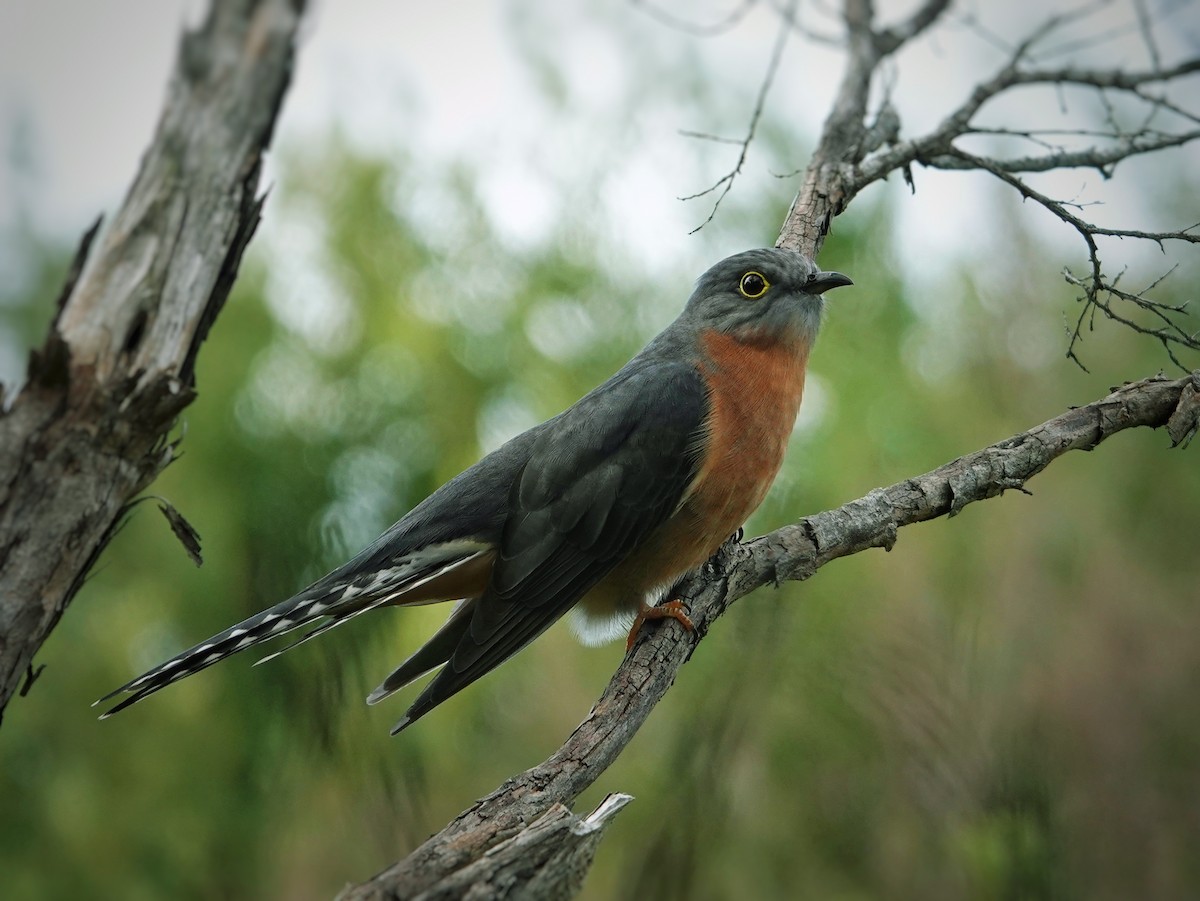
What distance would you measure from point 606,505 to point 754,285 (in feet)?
3.52

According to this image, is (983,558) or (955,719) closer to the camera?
(955,719)

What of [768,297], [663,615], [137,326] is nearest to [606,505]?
[663,615]

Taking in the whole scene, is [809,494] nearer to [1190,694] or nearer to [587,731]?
[1190,694]

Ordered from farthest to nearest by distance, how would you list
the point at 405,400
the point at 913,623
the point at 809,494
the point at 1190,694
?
the point at 405,400 → the point at 1190,694 → the point at 809,494 → the point at 913,623

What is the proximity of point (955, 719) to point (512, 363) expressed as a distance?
5388 mm

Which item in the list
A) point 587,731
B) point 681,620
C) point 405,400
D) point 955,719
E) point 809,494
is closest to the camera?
point 587,731

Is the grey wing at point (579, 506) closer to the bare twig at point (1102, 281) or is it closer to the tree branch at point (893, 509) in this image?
the tree branch at point (893, 509)

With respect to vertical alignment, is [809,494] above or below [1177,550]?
above

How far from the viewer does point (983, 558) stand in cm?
844

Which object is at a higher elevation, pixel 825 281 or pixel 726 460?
pixel 825 281

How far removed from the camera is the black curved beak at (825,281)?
3.59 meters

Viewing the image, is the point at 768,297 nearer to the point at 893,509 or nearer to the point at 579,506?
the point at 893,509

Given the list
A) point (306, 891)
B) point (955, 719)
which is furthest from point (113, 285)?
point (306, 891)

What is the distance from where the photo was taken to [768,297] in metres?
3.70
